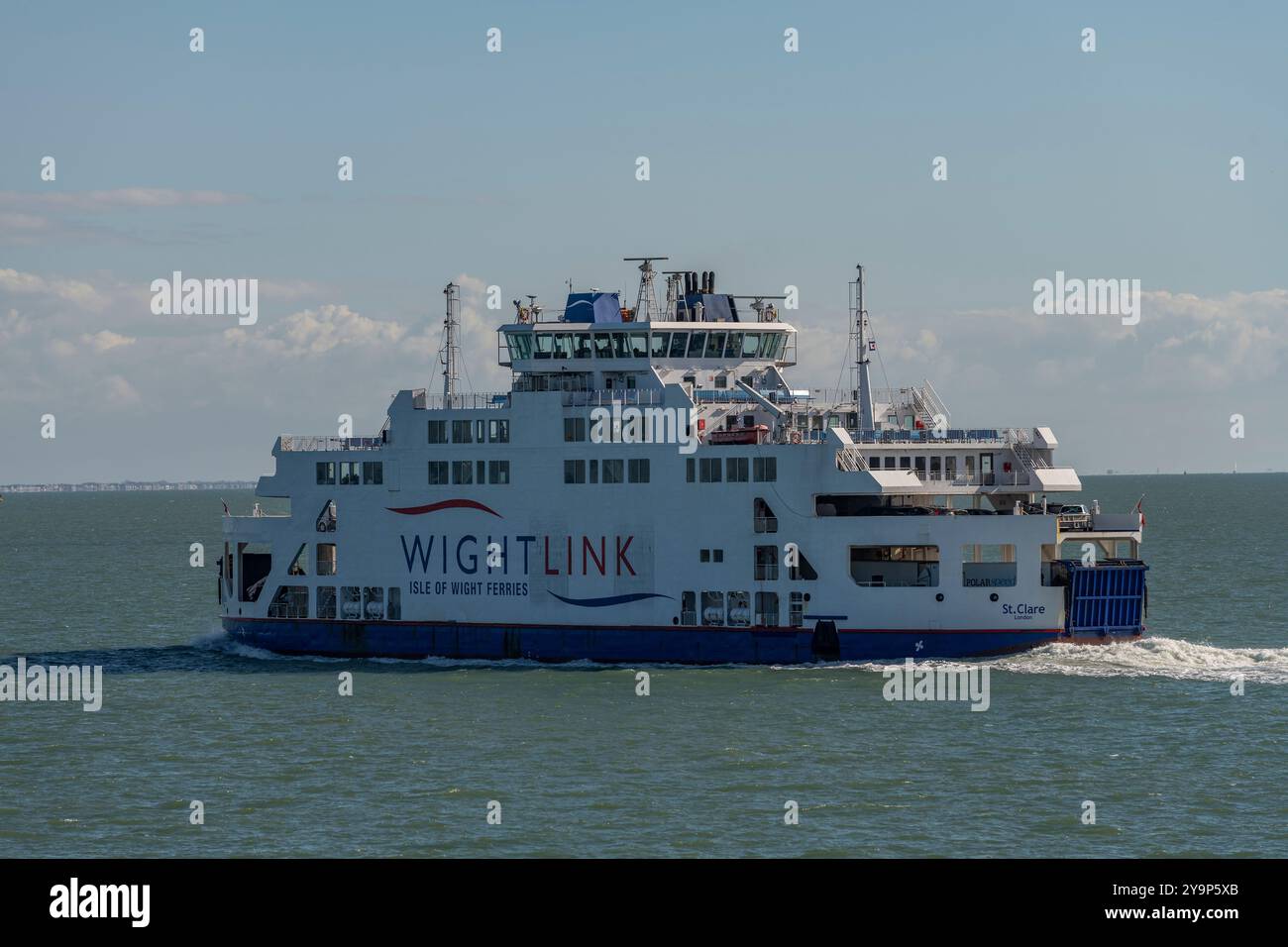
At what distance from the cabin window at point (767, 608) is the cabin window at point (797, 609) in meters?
0.42

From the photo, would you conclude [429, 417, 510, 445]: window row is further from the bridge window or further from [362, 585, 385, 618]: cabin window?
the bridge window

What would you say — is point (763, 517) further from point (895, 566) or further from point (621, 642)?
point (621, 642)

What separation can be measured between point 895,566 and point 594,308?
40.0ft

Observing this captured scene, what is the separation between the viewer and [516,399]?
48906mm

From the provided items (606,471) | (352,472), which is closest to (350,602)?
(352,472)

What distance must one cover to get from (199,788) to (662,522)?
17565 mm

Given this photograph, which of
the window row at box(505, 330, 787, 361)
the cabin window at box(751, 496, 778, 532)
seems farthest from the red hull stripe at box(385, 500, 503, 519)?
the cabin window at box(751, 496, 778, 532)

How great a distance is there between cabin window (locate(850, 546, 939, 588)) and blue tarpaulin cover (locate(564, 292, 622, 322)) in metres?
10.6

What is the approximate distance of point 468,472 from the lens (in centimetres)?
4959

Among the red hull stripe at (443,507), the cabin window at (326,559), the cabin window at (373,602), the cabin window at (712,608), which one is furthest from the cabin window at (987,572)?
the cabin window at (326,559)

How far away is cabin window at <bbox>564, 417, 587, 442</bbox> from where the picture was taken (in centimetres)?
4828

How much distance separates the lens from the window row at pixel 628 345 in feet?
163

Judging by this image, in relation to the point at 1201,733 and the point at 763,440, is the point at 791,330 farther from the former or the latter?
the point at 1201,733
